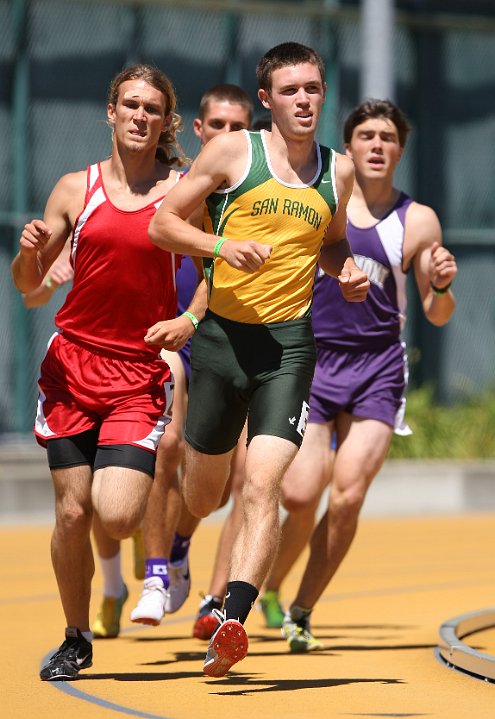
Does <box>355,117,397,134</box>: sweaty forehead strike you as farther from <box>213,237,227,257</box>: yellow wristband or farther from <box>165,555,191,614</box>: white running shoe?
<box>165,555,191,614</box>: white running shoe

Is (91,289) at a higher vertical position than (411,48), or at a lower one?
lower

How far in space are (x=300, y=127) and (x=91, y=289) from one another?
3.71 feet

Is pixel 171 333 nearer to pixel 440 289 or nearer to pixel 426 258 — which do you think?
pixel 440 289

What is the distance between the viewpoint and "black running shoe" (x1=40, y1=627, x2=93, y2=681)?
732 centimetres

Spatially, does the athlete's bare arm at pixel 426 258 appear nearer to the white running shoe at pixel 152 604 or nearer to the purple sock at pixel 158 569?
the purple sock at pixel 158 569

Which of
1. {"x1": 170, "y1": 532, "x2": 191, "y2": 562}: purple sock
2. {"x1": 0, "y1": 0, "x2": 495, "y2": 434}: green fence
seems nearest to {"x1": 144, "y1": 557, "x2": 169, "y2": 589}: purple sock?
{"x1": 170, "y1": 532, "x2": 191, "y2": 562}: purple sock

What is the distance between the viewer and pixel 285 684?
24.1ft

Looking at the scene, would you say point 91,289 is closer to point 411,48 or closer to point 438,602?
point 438,602

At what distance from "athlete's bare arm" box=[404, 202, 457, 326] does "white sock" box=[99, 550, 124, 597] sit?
6.77 ft

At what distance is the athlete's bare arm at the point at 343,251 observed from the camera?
7371 mm

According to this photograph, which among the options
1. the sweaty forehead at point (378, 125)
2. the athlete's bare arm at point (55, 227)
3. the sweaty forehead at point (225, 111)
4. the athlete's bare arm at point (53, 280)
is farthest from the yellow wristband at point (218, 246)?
the sweaty forehead at point (225, 111)

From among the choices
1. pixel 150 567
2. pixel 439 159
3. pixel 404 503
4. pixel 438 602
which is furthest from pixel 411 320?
pixel 150 567

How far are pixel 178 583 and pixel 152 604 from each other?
106 centimetres

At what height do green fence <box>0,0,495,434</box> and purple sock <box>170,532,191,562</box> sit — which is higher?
green fence <box>0,0,495,434</box>
